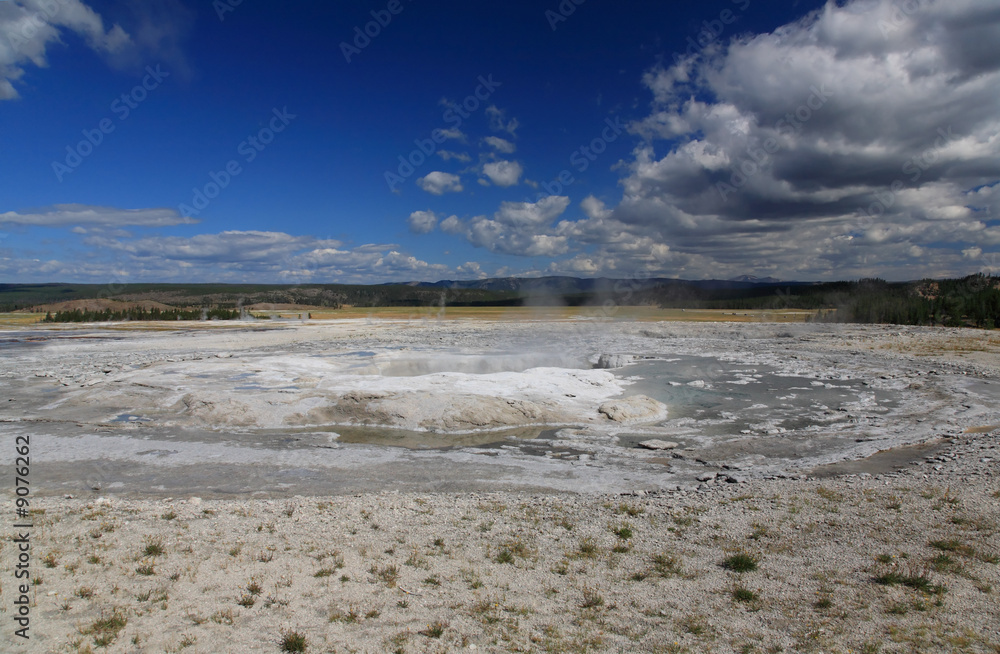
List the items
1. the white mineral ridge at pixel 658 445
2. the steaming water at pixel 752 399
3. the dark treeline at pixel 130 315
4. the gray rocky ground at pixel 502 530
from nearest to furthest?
1. the gray rocky ground at pixel 502 530
2. the white mineral ridge at pixel 658 445
3. the steaming water at pixel 752 399
4. the dark treeline at pixel 130 315

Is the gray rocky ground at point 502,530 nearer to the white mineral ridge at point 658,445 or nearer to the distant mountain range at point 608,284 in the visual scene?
the white mineral ridge at point 658,445

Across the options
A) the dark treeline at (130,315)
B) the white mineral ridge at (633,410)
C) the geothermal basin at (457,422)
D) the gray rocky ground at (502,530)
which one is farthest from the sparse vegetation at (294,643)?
the dark treeline at (130,315)

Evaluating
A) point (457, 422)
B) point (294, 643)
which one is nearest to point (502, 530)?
point (294, 643)

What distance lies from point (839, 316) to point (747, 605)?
77.8m

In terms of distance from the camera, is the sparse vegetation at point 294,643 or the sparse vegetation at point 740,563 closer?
the sparse vegetation at point 294,643

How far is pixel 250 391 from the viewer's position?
53.2 ft

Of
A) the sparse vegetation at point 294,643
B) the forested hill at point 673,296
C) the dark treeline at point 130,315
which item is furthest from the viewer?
the dark treeline at point 130,315

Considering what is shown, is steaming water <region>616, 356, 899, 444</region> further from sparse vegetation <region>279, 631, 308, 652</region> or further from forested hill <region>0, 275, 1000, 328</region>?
forested hill <region>0, 275, 1000, 328</region>

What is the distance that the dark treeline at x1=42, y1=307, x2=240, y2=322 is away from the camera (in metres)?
72.2

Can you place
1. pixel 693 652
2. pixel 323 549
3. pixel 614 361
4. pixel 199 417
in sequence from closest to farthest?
pixel 693 652 < pixel 323 549 < pixel 199 417 < pixel 614 361

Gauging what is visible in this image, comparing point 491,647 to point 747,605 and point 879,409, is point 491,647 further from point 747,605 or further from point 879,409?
point 879,409

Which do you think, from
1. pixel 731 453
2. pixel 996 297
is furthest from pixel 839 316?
pixel 731 453

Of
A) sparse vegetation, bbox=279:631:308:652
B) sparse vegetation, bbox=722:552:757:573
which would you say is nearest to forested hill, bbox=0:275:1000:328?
sparse vegetation, bbox=722:552:757:573

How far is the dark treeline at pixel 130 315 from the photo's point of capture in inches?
2842
